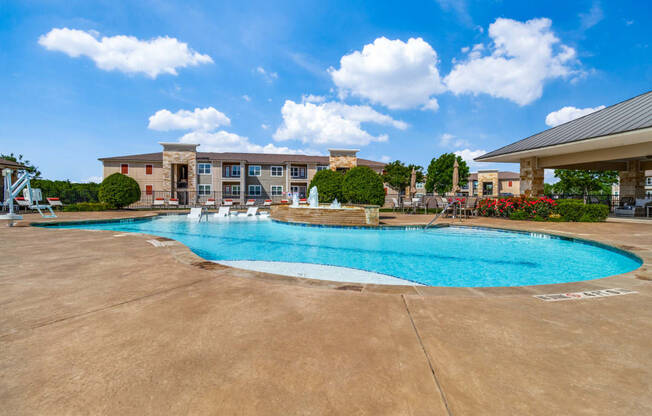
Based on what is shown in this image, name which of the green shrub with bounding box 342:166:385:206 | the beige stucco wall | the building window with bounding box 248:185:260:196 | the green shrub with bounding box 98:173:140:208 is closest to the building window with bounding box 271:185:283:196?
the building window with bounding box 248:185:260:196

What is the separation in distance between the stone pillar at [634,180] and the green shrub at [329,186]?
18.4m

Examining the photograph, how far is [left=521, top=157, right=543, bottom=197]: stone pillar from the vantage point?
15742 mm

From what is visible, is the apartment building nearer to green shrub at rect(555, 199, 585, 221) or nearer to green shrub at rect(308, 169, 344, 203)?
green shrub at rect(308, 169, 344, 203)

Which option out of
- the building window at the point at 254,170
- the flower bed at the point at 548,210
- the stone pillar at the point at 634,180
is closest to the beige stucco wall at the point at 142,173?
the building window at the point at 254,170

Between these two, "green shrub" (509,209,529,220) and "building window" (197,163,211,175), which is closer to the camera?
"green shrub" (509,209,529,220)

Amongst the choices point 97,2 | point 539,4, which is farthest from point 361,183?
point 97,2

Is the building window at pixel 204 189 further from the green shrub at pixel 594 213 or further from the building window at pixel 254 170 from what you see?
the green shrub at pixel 594 213

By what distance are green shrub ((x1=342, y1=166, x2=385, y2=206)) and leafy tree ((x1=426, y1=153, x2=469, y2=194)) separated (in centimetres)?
2698

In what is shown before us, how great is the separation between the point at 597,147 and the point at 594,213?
3462mm

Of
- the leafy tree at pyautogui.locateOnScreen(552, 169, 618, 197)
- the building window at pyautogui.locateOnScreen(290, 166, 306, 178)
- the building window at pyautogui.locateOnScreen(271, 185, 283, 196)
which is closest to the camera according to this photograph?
the leafy tree at pyautogui.locateOnScreen(552, 169, 618, 197)

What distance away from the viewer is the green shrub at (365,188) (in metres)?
15.2

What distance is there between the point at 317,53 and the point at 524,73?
42.1 ft

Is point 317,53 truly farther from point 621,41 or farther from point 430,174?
point 430,174

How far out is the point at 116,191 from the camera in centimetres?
1850
